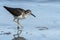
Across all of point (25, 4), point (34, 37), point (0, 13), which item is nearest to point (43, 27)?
point (34, 37)

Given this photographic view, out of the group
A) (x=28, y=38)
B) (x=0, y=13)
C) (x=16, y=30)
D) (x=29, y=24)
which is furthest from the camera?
(x=0, y=13)

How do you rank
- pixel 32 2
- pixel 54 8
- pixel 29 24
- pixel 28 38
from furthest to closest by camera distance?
pixel 32 2 < pixel 54 8 < pixel 29 24 < pixel 28 38

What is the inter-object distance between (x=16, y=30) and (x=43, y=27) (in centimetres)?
110

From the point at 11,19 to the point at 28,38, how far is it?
2.88 meters

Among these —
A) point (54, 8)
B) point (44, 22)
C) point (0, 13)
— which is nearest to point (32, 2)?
point (54, 8)

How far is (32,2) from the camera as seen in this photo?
16969mm

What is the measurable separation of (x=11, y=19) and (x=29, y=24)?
112cm

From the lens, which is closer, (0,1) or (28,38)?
(28,38)

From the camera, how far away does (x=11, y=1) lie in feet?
56.0

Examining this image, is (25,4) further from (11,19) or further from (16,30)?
(16,30)

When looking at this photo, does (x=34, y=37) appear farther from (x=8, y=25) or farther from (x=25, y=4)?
(x=25, y=4)

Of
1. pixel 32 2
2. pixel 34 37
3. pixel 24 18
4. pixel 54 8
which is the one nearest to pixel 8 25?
pixel 24 18

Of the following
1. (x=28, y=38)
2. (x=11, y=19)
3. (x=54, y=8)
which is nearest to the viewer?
(x=28, y=38)

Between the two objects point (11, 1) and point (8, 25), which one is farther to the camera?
point (11, 1)
